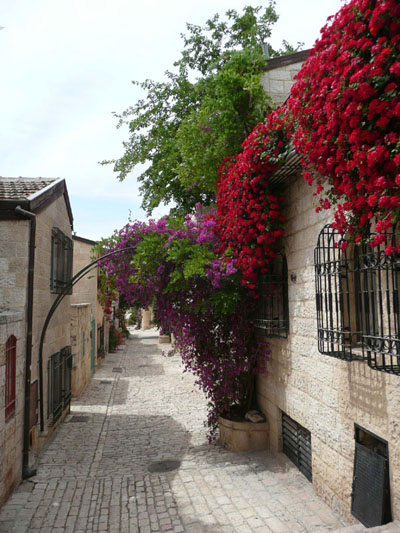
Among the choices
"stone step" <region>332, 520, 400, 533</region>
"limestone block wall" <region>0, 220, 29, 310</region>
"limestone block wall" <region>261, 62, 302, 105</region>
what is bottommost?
"stone step" <region>332, 520, 400, 533</region>

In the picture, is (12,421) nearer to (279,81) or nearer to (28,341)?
(28,341)

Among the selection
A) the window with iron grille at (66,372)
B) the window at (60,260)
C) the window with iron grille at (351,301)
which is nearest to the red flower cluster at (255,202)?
the window with iron grille at (351,301)

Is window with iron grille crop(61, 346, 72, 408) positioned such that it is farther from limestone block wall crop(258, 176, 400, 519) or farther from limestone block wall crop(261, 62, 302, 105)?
limestone block wall crop(261, 62, 302, 105)

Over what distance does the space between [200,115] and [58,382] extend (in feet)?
22.4

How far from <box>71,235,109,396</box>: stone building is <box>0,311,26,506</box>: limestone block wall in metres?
2.94

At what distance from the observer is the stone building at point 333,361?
406 cm

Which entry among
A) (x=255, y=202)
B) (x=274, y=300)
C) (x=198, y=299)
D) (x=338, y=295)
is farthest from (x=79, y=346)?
(x=338, y=295)

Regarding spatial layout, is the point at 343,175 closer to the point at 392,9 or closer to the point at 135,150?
the point at 392,9

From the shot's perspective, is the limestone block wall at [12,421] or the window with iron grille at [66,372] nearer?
the limestone block wall at [12,421]

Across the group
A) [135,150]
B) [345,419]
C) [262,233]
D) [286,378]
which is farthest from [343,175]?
[135,150]

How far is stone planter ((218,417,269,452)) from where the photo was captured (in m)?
7.64

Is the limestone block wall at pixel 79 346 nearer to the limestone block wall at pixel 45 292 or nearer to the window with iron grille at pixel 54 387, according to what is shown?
the limestone block wall at pixel 45 292

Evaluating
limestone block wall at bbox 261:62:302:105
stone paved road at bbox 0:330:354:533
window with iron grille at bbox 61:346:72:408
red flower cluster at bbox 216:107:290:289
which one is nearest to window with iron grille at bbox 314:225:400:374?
red flower cluster at bbox 216:107:290:289

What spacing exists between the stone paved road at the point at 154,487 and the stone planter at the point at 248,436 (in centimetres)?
19
